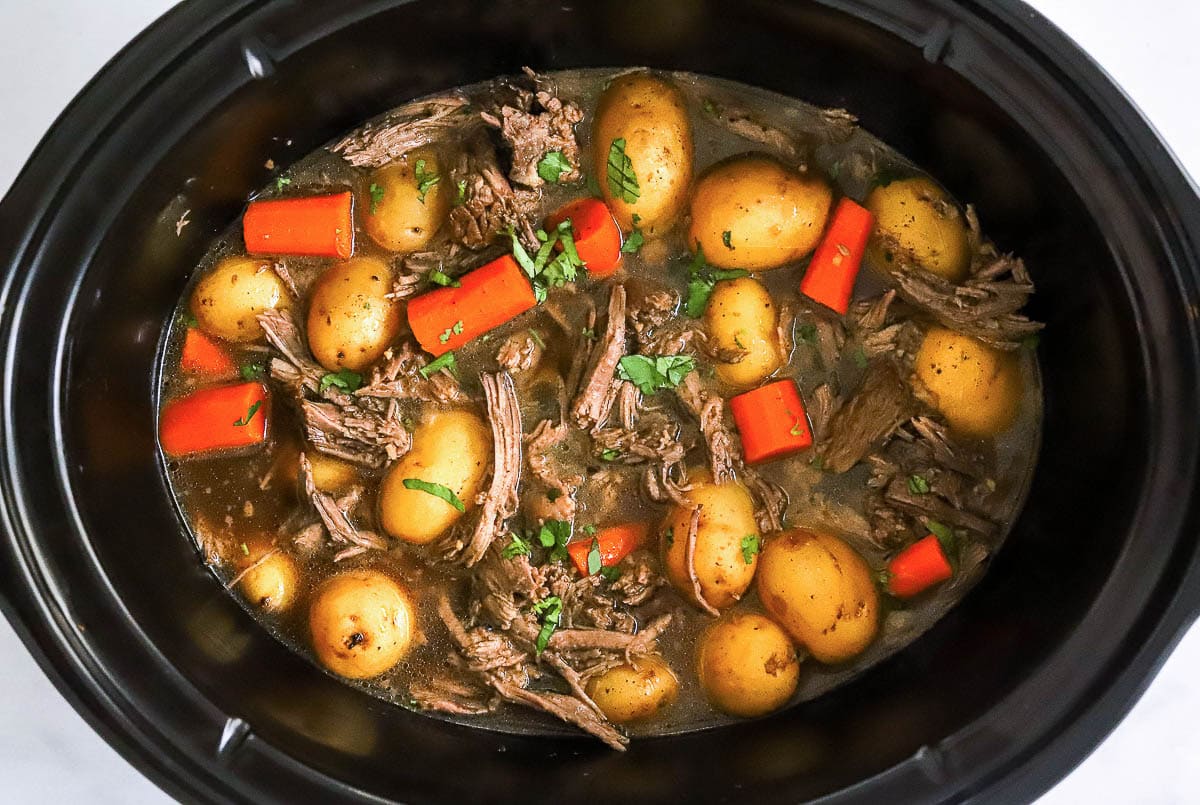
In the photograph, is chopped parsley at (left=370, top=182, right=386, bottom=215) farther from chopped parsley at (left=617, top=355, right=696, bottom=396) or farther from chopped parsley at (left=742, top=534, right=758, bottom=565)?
chopped parsley at (left=742, top=534, right=758, bottom=565)

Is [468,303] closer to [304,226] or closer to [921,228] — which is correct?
[304,226]

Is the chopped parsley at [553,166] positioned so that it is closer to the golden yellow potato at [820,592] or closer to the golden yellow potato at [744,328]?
the golden yellow potato at [744,328]

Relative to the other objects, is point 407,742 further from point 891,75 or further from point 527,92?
point 891,75

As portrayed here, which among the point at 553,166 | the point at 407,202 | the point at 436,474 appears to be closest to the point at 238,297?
the point at 407,202

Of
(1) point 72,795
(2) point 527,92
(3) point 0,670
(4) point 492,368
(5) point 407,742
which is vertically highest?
(2) point 527,92

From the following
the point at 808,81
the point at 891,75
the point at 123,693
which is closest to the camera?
the point at 123,693

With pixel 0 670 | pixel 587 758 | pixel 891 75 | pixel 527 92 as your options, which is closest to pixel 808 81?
pixel 891 75
